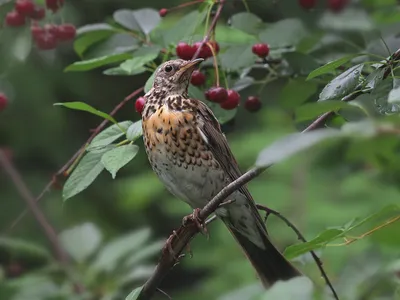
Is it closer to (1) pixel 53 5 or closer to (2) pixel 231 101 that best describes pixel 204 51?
(2) pixel 231 101

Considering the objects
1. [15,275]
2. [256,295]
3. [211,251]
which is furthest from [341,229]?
[211,251]

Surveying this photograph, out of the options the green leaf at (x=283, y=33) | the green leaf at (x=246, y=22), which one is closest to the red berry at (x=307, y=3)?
the green leaf at (x=283, y=33)

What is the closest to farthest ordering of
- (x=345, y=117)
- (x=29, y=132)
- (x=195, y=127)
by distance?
(x=345, y=117) < (x=195, y=127) < (x=29, y=132)

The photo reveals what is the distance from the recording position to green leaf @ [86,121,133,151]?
242cm

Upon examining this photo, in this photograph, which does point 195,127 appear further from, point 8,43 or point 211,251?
point 211,251

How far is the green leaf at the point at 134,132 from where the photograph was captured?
7.97ft

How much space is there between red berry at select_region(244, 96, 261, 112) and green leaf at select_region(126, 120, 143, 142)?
61cm

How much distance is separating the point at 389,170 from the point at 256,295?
168 centimetres

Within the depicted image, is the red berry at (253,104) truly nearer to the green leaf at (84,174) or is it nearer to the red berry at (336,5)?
the red berry at (336,5)

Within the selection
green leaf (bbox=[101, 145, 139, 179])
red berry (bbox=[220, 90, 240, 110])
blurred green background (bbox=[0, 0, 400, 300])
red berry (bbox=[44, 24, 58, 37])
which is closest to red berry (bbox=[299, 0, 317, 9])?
blurred green background (bbox=[0, 0, 400, 300])

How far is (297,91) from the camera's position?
9.87 ft

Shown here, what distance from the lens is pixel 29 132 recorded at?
5.23m

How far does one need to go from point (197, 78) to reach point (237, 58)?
15cm

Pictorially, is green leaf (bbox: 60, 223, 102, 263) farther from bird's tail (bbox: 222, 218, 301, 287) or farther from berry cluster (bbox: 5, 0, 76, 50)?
berry cluster (bbox: 5, 0, 76, 50)
